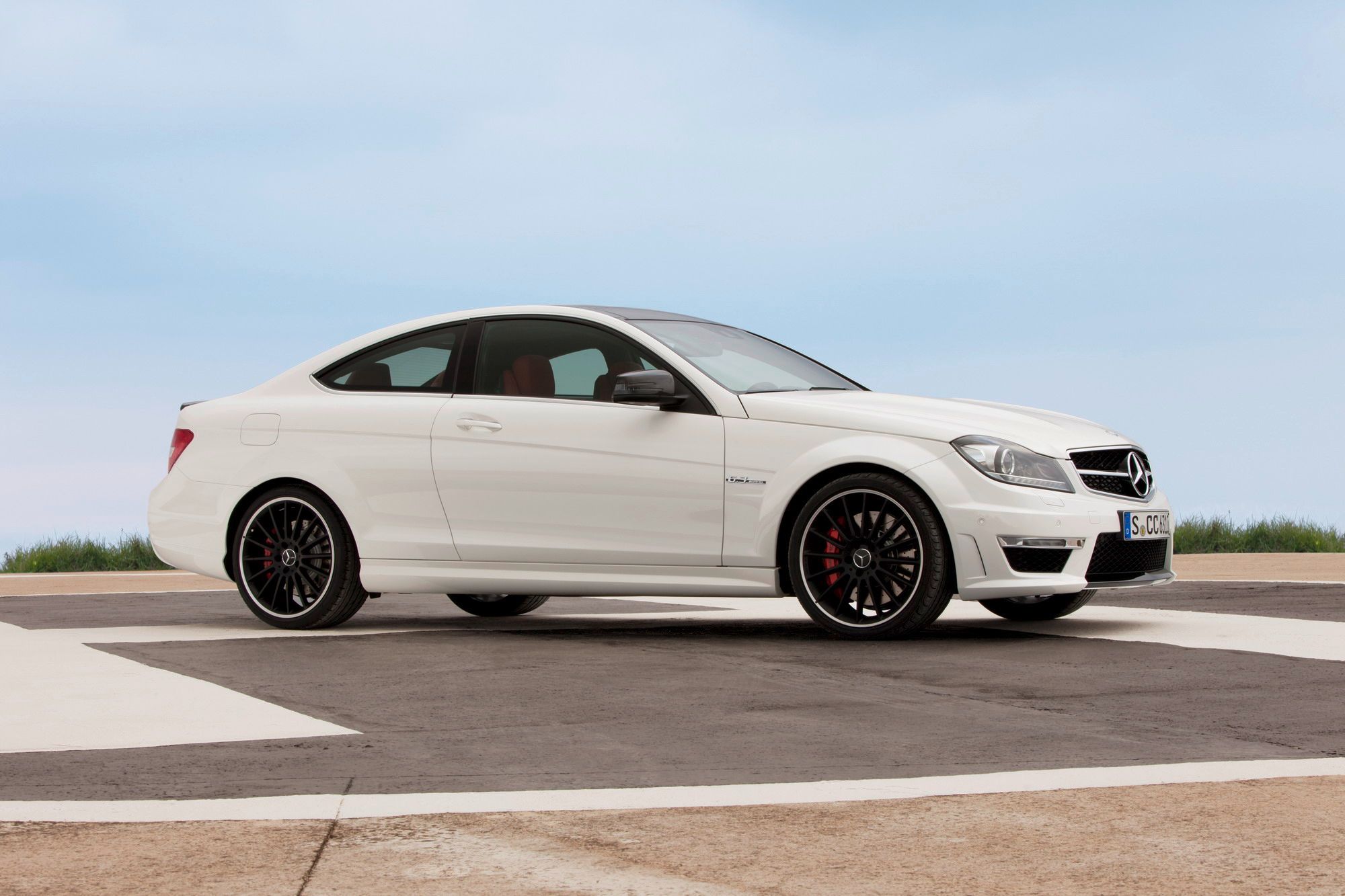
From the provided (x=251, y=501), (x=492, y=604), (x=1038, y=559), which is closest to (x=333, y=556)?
(x=251, y=501)

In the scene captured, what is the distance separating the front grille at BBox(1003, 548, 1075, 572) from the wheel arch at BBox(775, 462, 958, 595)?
11.5 inches

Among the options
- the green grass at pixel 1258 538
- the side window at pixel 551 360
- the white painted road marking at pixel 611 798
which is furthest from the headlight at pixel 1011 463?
the green grass at pixel 1258 538

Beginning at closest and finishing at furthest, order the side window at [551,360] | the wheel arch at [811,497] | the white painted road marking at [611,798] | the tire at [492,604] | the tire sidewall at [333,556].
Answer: the white painted road marking at [611,798] → the wheel arch at [811,497] → the side window at [551,360] → the tire sidewall at [333,556] → the tire at [492,604]

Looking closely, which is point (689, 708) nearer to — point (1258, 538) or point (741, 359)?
point (741, 359)

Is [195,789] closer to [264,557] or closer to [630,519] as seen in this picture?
[630,519]

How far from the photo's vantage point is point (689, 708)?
6.20 m

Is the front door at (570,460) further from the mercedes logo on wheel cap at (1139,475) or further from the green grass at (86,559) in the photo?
the green grass at (86,559)

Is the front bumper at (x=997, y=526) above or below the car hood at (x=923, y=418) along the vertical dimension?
below

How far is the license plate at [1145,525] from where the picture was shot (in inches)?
328

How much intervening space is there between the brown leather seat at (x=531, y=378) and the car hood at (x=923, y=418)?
1194 millimetres

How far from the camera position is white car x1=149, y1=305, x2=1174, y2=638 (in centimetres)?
810

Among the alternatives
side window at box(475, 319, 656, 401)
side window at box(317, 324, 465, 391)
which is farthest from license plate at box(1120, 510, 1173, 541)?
side window at box(317, 324, 465, 391)

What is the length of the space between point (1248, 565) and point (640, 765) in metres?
11.7

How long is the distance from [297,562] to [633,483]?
2.25 meters
